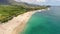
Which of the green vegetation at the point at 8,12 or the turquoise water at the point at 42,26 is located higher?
the green vegetation at the point at 8,12

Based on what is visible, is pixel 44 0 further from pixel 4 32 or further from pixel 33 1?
pixel 4 32

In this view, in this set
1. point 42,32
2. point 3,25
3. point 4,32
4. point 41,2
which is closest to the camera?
point 4,32

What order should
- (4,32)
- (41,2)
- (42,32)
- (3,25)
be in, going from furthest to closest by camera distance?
(41,2)
(3,25)
(42,32)
(4,32)

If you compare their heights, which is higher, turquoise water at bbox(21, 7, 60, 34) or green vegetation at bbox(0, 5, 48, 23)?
green vegetation at bbox(0, 5, 48, 23)

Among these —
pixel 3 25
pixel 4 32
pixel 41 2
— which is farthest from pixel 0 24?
pixel 41 2

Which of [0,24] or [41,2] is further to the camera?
[41,2]

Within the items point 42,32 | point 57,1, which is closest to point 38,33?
point 42,32

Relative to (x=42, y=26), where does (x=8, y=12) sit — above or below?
above

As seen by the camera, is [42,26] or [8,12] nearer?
[42,26]

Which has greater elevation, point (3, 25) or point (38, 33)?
point (3, 25)

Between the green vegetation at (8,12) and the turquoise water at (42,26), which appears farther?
the green vegetation at (8,12)

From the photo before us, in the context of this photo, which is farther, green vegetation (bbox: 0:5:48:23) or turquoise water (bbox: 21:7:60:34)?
green vegetation (bbox: 0:5:48:23)
